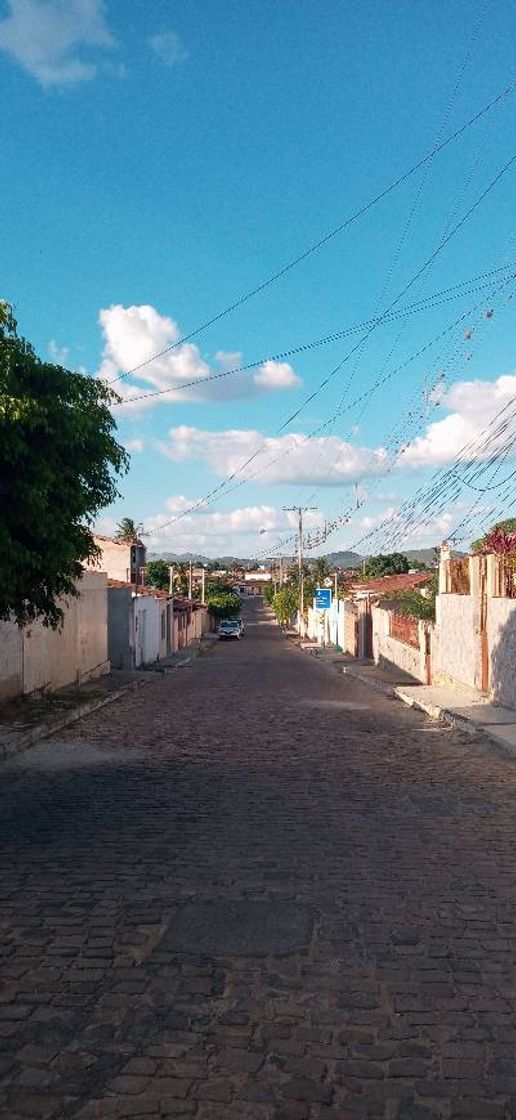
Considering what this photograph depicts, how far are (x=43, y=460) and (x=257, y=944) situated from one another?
867 centimetres

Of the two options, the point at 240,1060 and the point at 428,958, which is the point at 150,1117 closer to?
the point at 240,1060

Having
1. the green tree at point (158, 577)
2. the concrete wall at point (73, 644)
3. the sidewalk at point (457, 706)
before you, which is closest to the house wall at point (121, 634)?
Answer: the concrete wall at point (73, 644)

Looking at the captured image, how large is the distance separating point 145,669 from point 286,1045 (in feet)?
104

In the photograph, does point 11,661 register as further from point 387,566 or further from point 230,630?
point 387,566

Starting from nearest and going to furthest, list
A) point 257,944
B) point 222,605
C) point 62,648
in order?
point 257,944, point 62,648, point 222,605

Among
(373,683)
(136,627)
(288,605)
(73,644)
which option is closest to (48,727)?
(73,644)

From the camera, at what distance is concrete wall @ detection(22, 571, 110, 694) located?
2014 cm

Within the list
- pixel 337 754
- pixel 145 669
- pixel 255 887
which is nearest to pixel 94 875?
pixel 255 887

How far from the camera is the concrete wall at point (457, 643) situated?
73.0 ft

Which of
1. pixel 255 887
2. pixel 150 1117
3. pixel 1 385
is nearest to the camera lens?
pixel 150 1117

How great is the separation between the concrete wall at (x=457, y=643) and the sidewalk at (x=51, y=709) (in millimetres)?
8368

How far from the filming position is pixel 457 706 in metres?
19.5

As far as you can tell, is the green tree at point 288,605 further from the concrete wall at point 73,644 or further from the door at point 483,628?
the door at point 483,628

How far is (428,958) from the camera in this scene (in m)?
5.26
